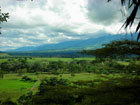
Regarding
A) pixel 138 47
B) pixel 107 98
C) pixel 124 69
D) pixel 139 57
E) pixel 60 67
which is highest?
pixel 138 47

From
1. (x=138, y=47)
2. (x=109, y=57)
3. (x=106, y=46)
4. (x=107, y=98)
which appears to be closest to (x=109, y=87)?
(x=107, y=98)

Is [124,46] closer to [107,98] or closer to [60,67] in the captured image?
[107,98]

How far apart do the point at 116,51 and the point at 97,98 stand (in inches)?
71.8

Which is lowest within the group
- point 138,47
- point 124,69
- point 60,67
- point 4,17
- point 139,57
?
point 60,67

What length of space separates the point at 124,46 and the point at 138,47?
432 mm

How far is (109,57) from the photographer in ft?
15.1

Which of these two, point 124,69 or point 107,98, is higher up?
point 124,69

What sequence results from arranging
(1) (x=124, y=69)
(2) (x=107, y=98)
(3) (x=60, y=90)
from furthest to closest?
(1) (x=124, y=69), (3) (x=60, y=90), (2) (x=107, y=98)

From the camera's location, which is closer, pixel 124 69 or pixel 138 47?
pixel 138 47

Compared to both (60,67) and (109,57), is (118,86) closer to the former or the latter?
(109,57)

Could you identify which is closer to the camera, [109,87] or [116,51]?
[109,87]

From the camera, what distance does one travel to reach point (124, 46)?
179 inches

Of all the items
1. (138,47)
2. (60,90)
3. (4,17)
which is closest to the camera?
(60,90)

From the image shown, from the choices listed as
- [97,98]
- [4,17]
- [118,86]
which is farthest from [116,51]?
[4,17]
